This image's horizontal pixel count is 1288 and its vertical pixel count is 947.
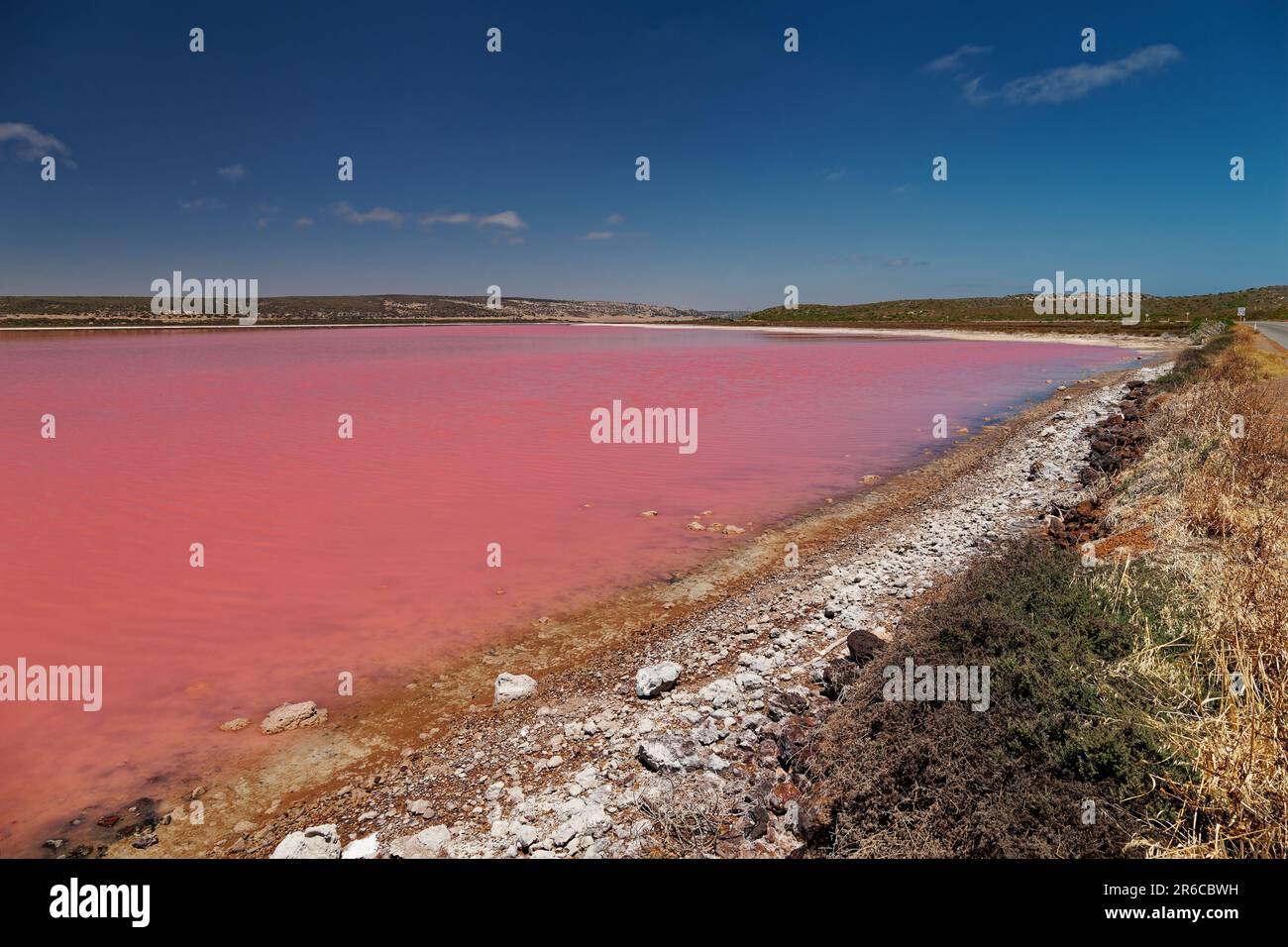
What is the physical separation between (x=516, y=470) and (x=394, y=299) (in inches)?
6727

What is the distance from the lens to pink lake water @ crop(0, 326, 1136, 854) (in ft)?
17.0

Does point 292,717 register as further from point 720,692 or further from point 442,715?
point 720,692

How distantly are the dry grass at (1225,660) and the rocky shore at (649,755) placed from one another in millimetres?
1791

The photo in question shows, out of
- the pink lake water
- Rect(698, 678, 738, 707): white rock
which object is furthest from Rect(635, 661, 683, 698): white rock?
the pink lake water

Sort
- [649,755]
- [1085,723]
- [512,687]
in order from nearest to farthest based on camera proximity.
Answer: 1. [1085,723]
2. [649,755]
3. [512,687]

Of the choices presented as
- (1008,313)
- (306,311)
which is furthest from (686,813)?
(306,311)

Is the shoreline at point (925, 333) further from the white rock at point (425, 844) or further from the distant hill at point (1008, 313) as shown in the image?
the white rock at point (425, 844)

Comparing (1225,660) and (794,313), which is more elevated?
(794,313)

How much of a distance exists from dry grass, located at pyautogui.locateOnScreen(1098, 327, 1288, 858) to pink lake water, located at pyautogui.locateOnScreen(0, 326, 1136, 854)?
506 centimetres

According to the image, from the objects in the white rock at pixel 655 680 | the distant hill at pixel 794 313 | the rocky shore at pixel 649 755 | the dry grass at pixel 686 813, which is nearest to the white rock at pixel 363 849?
the rocky shore at pixel 649 755

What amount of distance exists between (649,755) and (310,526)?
746 cm

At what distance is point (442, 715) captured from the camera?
501 centimetres

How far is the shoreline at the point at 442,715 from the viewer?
152 inches
